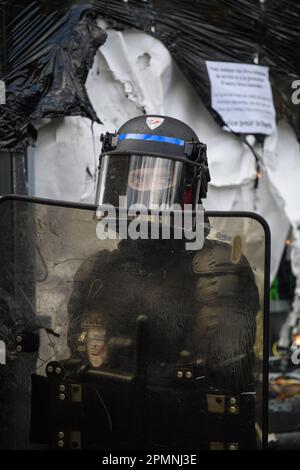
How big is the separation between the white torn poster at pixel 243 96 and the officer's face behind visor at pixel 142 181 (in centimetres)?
191

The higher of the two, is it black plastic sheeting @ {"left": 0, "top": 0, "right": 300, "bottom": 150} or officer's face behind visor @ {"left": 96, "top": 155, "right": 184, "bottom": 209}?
black plastic sheeting @ {"left": 0, "top": 0, "right": 300, "bottom": 150}

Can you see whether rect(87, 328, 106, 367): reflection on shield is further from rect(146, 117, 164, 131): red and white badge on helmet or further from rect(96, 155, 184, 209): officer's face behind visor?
rect(146, 117, 164, 131): red and white badge on helmet

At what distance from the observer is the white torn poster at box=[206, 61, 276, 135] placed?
462 centimetres

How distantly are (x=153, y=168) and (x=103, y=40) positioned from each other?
1.58 meters

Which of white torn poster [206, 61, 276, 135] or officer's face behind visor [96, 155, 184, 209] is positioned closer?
officer's face behind visor [96, 155, 184, 209]

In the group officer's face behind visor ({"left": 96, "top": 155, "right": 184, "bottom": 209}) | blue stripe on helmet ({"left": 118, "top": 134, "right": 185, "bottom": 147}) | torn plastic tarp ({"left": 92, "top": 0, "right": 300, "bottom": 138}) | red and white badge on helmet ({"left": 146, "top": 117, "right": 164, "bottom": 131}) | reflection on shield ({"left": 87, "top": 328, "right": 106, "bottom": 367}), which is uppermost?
torn plastic tarp ({"left": 92, "top": 0, "right": 300, "bottom": 138})

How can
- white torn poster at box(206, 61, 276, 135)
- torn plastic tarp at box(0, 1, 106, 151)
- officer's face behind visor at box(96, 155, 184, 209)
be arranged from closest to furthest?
officer's face behind visor at box(96, 155, 184, 209) → torn plastic tarp at box(0, 1, 106, 151) → white torn poster at box(206, 61, 276, 135)

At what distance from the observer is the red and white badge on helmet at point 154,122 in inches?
120

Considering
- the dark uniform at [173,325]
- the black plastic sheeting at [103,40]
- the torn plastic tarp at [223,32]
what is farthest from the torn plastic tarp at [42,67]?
the dark uniform at [173,325]

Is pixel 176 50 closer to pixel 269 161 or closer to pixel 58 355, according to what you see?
pixel 269 161

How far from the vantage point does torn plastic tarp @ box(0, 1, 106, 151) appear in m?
3.86

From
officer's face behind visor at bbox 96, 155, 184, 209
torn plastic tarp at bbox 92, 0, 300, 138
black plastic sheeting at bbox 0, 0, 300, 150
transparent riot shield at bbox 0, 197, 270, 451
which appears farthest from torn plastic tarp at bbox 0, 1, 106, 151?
transparent riot shield at bbox 0, 197, 270, 451

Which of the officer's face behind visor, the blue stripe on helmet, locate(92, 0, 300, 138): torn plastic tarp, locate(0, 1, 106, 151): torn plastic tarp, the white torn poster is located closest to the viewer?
the officer's face behind visor
